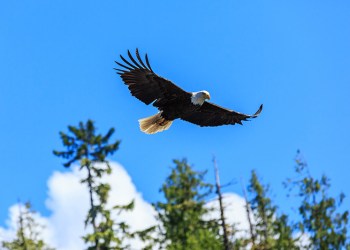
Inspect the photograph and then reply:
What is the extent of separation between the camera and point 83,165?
33438 millimetres

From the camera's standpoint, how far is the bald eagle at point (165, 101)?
1573 cm

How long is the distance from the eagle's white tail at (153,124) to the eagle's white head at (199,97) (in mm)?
1398

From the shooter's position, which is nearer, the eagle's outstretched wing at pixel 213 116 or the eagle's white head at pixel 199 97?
the eagle's white head at pixel 199 97

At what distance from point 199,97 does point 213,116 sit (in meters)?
1.70

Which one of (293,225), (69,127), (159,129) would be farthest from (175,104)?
(69,127)

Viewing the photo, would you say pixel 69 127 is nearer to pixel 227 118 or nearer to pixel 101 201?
pixel 101 201

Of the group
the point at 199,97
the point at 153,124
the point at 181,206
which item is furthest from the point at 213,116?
the point at 181,206

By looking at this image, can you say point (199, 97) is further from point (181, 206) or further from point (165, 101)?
point (181, 206)

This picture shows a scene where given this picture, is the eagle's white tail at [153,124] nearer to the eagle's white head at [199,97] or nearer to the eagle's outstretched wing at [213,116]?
the eagle's outstretched wing at [213,116]

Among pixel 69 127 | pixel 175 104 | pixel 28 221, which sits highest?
pixel 69 127

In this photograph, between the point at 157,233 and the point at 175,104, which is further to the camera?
the point at 157,233

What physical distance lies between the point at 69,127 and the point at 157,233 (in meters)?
6.18

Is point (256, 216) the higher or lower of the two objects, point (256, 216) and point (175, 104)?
the higher

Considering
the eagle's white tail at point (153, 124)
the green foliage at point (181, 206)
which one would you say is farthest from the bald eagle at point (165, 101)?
the green foliage at point (181, 206)
